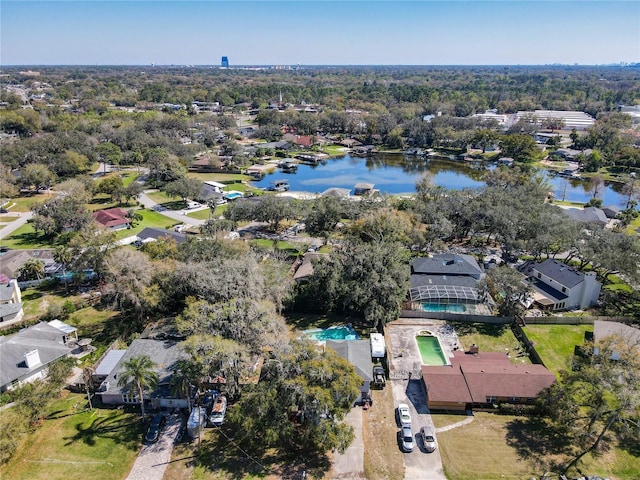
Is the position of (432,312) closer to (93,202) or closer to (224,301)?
(224,301)

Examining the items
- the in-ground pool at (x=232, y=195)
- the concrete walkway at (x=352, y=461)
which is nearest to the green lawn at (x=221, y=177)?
the in-ground pool at (x=232, y=195)

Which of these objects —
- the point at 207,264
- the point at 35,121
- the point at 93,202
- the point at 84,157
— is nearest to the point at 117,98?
the point at 35,121

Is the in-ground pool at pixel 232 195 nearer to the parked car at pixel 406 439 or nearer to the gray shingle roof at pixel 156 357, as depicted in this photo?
the gray shingle roof at pixel 156 357

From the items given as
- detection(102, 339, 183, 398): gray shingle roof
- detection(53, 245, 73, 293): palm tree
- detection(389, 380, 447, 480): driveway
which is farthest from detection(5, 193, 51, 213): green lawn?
detection(389, 380, 447, 480): driveway

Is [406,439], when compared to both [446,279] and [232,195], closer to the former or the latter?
[446,279]

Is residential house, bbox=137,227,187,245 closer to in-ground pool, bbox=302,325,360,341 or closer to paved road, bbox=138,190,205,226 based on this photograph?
paved road, bbox=138,190,205,226

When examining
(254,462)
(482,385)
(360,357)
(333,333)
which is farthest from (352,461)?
(333,333)
